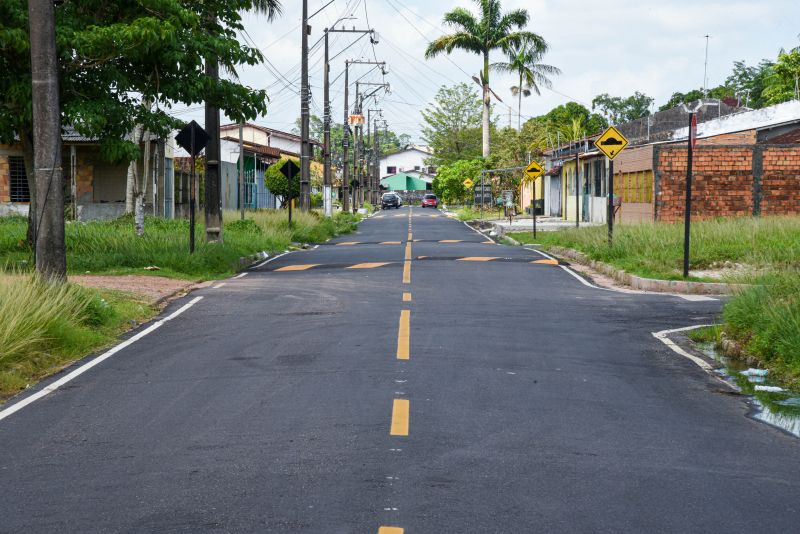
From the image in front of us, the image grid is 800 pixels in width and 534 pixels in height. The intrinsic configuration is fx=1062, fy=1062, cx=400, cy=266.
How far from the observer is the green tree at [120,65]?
739 inches

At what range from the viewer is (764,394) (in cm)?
974

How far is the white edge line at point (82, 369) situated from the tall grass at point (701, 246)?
9.94 m

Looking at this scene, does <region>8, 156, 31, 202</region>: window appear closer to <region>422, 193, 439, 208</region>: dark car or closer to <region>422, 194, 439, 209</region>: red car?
<region>422, 194, 439, 209</region>: red car

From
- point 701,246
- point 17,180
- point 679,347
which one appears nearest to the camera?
point 679,347

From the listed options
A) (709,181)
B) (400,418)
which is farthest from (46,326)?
(709,181)

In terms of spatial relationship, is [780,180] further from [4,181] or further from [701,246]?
[4,181]

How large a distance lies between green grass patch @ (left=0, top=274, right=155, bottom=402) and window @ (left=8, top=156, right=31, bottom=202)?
28.7 m

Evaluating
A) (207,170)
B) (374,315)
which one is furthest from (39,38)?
(207,170)

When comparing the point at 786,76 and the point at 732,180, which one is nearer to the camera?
the point at 732,180

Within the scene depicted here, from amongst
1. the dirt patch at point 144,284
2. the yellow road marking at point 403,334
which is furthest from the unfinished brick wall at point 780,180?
the yellow road marking at point 403,334

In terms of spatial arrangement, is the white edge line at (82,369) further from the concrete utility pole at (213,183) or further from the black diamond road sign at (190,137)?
the concrete utility pole at (213,183)

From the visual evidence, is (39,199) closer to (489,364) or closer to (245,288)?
(245,288)

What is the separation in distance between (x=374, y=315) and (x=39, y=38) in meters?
5.77

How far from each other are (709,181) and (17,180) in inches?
1030
